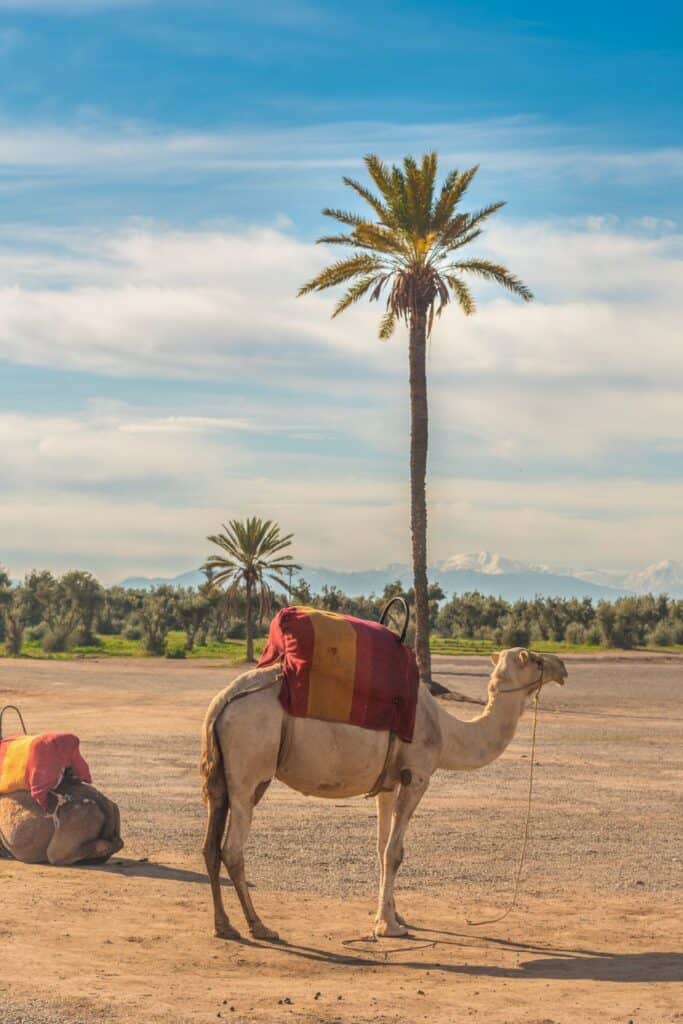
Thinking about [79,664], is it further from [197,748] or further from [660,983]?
[660,983]

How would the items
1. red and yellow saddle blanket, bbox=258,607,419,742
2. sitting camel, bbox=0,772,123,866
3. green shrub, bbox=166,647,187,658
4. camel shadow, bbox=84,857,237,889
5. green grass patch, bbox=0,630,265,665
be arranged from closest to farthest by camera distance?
red and yellow saddle blanket, bbox=258,607,419,742 → camel shadow, bbox=84,857,237,889 → sitting camel, bbox=0,772,123,866 → green grass patch, bbox=0,630,265,665 → green shrub, bbox=166,647,187,658

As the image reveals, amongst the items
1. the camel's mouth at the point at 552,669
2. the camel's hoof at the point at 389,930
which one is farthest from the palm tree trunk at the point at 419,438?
the camel's hoof at the point at 389,930

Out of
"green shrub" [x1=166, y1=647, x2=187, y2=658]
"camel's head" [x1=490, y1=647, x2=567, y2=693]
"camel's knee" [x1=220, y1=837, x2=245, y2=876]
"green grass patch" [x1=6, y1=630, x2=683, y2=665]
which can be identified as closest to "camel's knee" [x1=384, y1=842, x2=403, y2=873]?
"camel's knee" [x1=220, y1=837, x2=245, y2=876]

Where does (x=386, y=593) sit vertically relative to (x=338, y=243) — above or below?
below

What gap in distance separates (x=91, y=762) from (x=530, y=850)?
9661 millimetres

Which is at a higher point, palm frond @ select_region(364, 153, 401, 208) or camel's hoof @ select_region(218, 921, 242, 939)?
palm frond @ select_region(364, 153, 401, 208)

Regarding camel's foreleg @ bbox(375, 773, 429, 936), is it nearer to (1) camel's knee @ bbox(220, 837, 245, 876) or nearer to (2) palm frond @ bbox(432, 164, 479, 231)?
(1) camel's knee @ bbox(220, 837, 245, 876)

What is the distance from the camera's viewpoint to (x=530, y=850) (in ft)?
48.9

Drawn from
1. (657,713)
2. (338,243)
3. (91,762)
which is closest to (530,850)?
(91,762)

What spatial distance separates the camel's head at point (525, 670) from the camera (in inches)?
473

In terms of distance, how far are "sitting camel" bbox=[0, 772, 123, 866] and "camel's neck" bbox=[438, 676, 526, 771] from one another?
13.2 feet

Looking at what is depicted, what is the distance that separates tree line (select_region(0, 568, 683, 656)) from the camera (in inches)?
2790

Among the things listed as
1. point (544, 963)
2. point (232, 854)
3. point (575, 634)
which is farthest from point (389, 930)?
point (575, 634)

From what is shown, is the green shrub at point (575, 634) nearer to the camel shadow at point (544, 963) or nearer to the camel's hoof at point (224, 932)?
the camel shadow at point (544, 963)
